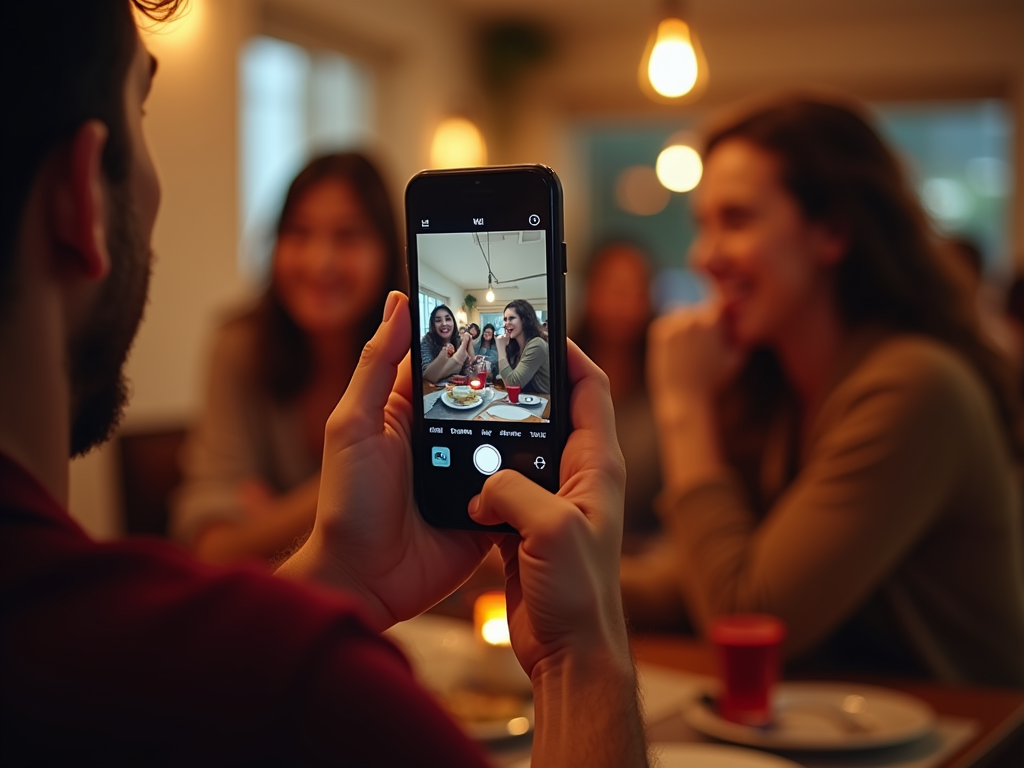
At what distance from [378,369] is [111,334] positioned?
0.54 ft

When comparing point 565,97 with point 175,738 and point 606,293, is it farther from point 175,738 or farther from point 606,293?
point 175,738

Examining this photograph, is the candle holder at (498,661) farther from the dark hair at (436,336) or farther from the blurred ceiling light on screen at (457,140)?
the blurred ceiling light on screen at (457,140)

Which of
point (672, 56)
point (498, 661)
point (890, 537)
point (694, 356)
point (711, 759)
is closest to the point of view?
point (711, 759)

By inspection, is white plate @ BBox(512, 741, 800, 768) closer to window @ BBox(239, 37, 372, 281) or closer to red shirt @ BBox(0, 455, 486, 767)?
red shirt @ BBox(0, 455, 486, 767)

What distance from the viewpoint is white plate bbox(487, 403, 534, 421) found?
27.5 inches

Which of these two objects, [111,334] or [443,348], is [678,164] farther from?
[111,334]

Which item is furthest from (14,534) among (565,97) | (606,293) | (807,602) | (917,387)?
(565,97)

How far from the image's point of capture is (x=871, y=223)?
1598mm

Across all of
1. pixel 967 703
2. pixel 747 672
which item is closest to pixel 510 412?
pixel 747 672

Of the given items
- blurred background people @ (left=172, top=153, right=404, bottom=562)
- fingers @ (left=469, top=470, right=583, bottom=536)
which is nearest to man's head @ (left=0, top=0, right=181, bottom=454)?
fingers @ (left=469, top=470, right=583, bottom=536)

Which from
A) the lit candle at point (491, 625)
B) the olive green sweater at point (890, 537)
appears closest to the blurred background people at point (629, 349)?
the olive green sweater at point (890, 537)

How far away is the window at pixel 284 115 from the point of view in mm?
4242

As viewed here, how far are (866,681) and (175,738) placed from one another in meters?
1.08

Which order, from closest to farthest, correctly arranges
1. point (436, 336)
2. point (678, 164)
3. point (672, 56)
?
point (436, 336) → point (672, 56) → point (678, 164)
